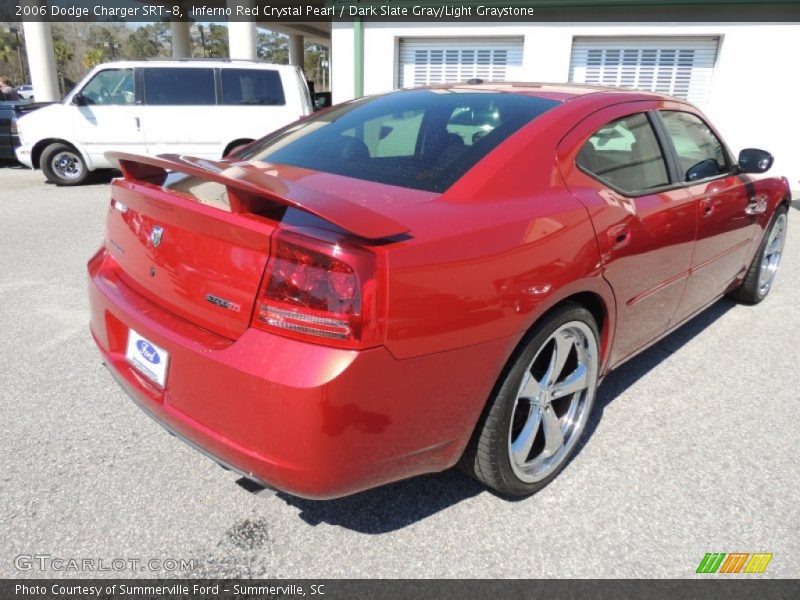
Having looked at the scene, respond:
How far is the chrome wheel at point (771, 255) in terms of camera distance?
176 inches

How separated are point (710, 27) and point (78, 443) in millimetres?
11842

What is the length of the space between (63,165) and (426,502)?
9734mm

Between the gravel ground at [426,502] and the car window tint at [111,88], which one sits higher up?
the car window tint at [111,88]

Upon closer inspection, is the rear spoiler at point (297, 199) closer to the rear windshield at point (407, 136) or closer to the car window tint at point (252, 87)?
the rear windshield at point (407, 136)

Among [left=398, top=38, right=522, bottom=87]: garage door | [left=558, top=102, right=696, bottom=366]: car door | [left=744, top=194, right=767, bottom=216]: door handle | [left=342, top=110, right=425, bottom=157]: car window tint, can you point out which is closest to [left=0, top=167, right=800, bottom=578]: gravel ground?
[left=558, top=102, right=696, bottom=366]: car door

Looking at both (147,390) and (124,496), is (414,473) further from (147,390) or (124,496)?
(124,496)

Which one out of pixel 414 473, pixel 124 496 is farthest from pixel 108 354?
pixel 414 473

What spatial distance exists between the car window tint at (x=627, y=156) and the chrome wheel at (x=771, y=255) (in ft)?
6.85

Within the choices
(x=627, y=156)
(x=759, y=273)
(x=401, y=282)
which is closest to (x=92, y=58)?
(x=759, y=273)

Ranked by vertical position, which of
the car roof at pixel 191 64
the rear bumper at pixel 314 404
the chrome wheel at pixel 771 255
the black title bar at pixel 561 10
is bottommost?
the chrome wheel at pixel 771 255

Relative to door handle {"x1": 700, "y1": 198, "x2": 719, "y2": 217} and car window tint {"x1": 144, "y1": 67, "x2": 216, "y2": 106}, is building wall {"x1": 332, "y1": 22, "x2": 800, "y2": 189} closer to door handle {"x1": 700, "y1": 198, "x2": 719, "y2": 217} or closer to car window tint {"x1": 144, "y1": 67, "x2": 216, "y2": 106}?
car window tint {"x1": 144, "y1": 67, "x2": 216, "y2": 106}

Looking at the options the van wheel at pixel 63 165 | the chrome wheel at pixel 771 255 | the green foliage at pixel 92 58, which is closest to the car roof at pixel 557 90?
the chrome wheel at pixel 771 255

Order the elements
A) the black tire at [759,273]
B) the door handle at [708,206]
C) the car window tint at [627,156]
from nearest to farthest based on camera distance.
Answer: the car window tint at [627,156]
the door handle at [708,206]
the black tire at [759,273]

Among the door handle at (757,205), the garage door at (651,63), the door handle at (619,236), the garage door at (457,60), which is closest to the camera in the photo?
the door handle at (619,236)
